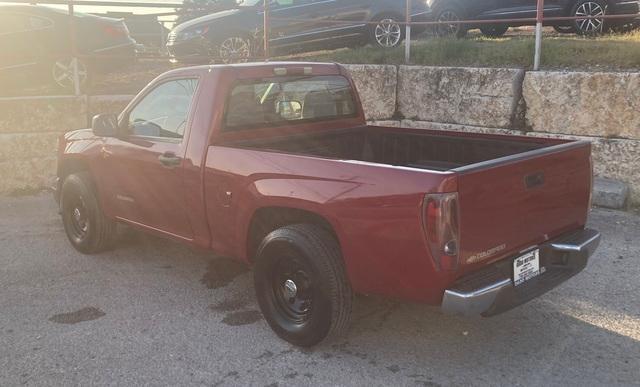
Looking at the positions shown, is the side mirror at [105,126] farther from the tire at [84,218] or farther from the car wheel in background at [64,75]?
the car wheel in background at [64,75]

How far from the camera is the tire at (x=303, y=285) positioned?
329 centimetres

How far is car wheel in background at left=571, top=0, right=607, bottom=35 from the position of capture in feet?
31.2

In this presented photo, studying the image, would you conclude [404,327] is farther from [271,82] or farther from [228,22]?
[228,22]

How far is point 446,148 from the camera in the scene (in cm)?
440

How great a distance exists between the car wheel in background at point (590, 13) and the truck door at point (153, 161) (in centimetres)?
759

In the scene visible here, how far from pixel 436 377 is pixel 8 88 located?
7.83m

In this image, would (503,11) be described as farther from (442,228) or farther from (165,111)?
(442,228)

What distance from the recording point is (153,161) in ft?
14.3

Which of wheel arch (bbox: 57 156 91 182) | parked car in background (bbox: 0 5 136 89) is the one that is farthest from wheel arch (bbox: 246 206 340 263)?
parked car in background (bbox: 0 5 136 89)

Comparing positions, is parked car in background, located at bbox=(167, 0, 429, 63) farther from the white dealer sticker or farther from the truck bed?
the white dealer sticker

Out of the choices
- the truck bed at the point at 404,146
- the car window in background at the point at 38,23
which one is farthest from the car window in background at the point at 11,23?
the truck bed at the point at 404,146

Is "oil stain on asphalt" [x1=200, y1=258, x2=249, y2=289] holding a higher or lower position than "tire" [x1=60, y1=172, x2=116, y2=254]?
lower

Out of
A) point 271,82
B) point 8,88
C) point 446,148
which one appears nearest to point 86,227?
point 271,82

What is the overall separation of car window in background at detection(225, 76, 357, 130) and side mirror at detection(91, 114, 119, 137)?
1.18m
